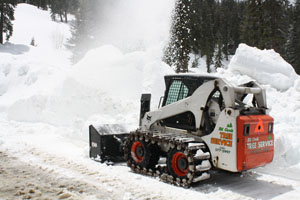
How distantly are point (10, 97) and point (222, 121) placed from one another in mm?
12977

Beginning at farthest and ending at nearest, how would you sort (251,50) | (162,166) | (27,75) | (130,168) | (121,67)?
(27,75) → (121,67) → (251,50) → (130,168) → (162,166)

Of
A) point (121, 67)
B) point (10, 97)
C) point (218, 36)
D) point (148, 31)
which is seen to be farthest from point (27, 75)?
point (218, 36)

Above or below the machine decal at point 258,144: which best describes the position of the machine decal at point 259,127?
above

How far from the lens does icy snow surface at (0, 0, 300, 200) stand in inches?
254

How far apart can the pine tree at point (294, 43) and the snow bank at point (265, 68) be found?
Answer: 3562 cm

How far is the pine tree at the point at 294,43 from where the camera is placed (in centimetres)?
4634

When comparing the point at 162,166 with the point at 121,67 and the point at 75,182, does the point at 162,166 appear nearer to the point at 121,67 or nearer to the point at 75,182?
the point at 75,182

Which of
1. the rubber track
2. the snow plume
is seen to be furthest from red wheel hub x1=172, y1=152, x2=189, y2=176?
the snow plume

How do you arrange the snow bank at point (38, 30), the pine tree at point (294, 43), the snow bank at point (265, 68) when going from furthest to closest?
the snow bank at point (38, 30), the pine tree at point (294, 43), the snow bank at point (265, 68)

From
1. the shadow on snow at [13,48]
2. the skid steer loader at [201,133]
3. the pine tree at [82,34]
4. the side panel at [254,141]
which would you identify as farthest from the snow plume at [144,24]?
the side panel at [254,141]

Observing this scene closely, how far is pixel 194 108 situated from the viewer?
674 cm

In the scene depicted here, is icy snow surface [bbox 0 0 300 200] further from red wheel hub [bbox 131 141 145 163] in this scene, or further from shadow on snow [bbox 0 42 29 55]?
shadow on snow [bbox 0 42 29 55]

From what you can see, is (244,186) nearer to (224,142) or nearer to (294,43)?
(224,142)

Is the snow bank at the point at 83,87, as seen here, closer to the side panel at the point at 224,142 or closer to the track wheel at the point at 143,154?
the track wheel at the point at 143,154
